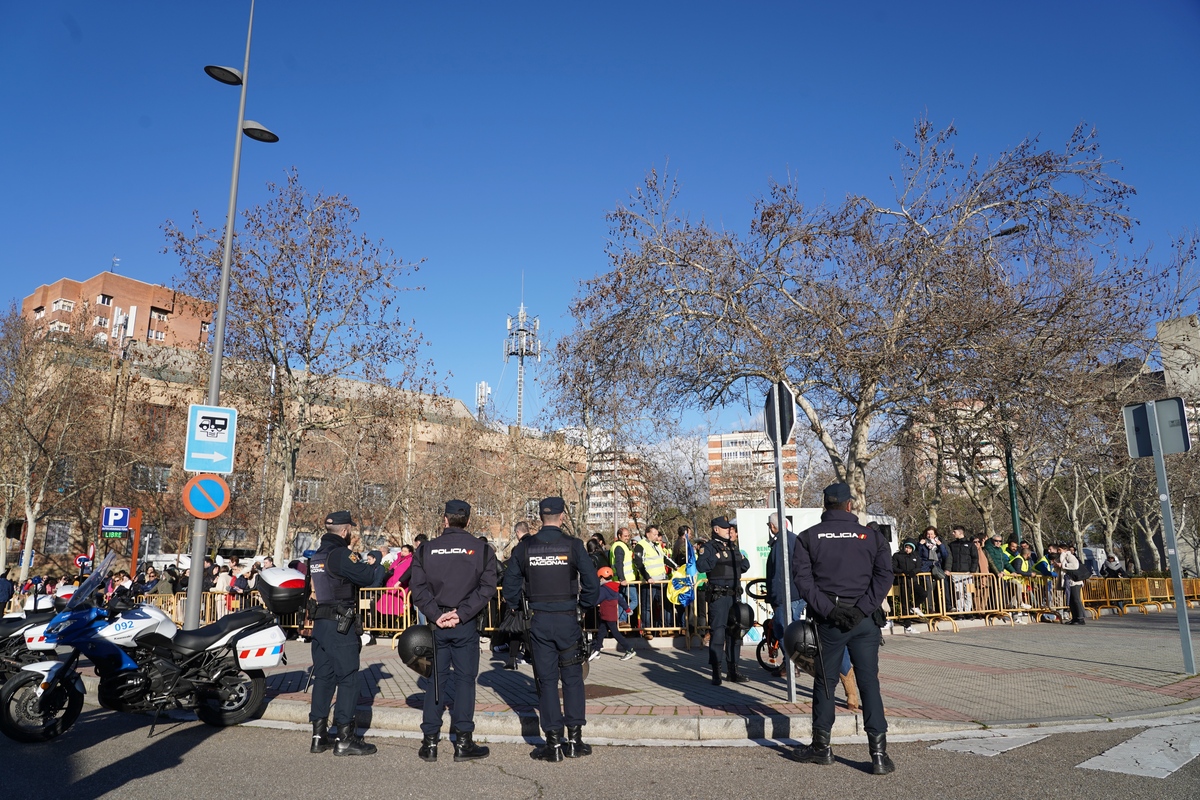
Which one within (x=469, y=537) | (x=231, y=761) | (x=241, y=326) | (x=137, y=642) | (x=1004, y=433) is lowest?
(x=231, y=761)

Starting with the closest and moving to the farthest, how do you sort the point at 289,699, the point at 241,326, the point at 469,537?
the point at 469,537, the point at 289,699, the point at 241,326

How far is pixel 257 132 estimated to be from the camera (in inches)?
470

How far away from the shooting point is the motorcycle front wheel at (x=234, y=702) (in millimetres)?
7418

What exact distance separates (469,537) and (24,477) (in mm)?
33179

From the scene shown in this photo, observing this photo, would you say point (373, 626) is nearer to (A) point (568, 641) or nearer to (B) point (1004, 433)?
(A) point (568, 641)

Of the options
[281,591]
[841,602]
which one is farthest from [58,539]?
[841,602]

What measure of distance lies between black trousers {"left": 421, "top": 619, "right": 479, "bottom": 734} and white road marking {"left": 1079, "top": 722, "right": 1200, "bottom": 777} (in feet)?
13.7

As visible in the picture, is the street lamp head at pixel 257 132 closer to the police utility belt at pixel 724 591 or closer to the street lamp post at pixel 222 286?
the street lamp post at pixel 222 286

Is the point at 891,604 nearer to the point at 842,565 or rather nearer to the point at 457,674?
the point at 842,565

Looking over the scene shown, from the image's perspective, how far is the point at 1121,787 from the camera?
4879 mm

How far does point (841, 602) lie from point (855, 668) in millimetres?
450

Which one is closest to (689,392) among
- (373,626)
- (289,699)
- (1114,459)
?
(373,626)

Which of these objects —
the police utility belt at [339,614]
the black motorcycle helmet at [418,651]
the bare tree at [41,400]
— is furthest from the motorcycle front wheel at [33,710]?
the bare tree at [41,400]

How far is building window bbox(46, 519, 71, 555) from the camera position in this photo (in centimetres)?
4079
